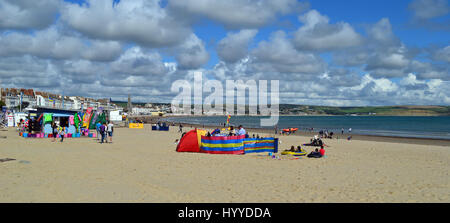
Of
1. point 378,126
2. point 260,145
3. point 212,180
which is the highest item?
point 260,145

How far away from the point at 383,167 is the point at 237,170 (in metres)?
5.61

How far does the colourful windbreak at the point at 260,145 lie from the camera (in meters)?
15.5

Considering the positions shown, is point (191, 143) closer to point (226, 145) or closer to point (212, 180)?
point (226, 145)

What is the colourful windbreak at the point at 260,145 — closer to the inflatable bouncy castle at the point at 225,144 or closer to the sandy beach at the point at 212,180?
the inflatable bouncy castle at the point at 225,144

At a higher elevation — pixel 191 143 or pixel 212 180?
pixel 191 143

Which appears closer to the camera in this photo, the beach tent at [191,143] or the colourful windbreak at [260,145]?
the colourful windbreak at [260,145]

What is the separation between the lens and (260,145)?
51.0 ft

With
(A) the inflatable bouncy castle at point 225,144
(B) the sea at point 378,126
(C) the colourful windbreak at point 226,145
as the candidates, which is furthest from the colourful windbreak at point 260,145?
(B) the sea at point 378,126

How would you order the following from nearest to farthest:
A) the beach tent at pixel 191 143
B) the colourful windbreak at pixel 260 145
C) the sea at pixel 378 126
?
the colourful windbreak at pixel 260 145
the beach tent at pixel 191 143
the sea at pixel 378 126

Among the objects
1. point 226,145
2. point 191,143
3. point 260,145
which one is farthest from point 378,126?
point 191,143

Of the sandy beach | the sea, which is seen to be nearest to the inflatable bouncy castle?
the sandy beach

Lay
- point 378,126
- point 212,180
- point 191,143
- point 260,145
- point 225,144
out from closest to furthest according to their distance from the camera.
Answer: point 212,180 → point 225,144 → point 260,145 → point 191,143 → point 378,126

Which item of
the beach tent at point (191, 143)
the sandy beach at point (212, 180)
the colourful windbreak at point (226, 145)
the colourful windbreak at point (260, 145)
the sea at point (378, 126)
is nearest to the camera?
the sandy beach at point (212, 180)

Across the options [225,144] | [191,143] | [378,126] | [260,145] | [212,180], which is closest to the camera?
[212,180]
